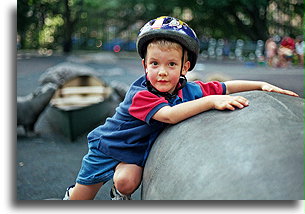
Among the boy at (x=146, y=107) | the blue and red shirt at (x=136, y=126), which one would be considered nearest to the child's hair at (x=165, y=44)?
the boy at (x=146, y=107)

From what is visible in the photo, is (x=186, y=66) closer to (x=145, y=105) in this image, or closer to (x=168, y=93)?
(x=168, y=93)

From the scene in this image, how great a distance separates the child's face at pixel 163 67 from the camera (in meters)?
2.21

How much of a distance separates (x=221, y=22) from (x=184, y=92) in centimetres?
183

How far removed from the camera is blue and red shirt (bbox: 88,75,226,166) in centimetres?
220

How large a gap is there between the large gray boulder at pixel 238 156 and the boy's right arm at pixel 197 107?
0.03 meters

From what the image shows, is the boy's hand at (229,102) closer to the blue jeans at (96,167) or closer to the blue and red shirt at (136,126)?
the blue and red shirt at (136,126)

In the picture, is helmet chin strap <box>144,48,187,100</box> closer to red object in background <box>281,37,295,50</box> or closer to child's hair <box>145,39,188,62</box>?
child's hair <box>145,39,188,62</box>

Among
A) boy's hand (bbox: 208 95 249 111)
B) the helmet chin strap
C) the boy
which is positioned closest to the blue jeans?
the boy

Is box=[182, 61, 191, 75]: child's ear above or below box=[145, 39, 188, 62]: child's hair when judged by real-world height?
below

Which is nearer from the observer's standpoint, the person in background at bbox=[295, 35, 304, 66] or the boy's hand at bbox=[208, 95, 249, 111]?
the boy's hand at bbox=[208, 95, 249, 111]

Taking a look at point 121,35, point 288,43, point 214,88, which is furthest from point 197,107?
point 121,35

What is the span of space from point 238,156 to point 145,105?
808 mm

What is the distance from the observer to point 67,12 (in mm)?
3900

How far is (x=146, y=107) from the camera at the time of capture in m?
2.18
